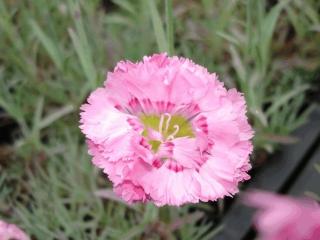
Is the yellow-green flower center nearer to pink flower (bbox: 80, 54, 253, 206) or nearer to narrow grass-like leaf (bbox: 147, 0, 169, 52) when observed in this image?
pink flower (bbox: 80, 54, 253, 206)

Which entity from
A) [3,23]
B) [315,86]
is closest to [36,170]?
[3,23]

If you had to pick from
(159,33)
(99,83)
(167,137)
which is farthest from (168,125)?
(99,83)

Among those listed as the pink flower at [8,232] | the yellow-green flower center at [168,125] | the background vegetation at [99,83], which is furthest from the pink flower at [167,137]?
the background vegetation at [99,83]

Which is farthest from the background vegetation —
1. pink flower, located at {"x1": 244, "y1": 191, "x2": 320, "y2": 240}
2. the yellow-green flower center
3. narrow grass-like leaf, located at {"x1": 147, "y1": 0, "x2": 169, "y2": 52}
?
pink flower, located at {"x1": 244, "y1": 191, "x2": 320, "y2": 240}

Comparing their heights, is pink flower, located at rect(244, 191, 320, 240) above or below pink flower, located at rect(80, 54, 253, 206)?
below

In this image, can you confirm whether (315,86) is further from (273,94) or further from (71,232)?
(71,232)

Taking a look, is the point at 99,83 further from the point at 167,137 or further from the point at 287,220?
the point at 287,220

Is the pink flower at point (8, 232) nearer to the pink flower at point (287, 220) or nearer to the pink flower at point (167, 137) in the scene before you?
the pink flower at point (167, 137)
